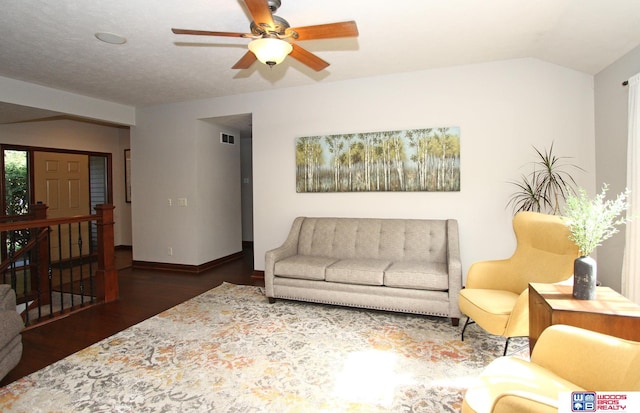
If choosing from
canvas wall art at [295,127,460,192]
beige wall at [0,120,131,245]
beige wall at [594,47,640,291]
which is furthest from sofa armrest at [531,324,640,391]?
beige wall at [0,120,131,245]

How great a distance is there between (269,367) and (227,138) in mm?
4678

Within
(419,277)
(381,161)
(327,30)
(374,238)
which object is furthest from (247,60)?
(419,277)

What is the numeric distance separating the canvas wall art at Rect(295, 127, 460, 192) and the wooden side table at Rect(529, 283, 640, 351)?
2.12 meters

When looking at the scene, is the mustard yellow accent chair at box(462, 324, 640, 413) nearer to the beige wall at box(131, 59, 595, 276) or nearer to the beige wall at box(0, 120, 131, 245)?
the beige wall at box(131, 59, 595, 276)

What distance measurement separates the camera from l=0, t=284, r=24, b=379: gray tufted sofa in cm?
229

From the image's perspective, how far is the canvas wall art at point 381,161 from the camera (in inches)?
159

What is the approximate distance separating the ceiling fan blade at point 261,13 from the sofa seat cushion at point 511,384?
2.27 meters

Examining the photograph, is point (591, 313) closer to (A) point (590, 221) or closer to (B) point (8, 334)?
(A) point (590, 221)

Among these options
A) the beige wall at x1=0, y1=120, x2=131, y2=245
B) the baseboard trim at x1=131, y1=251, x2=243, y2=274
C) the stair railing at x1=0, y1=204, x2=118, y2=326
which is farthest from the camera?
the beige wall at x1=0, y1=120, x2=131, y2=245

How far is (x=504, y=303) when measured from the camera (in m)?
2.58

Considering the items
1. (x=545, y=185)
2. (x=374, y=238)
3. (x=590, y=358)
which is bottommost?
(x=590, y=358)

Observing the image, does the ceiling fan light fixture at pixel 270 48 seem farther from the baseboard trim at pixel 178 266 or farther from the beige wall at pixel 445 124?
the baseboard trim at pixel 178 266

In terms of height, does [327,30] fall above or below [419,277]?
above

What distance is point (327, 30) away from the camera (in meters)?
2.22
